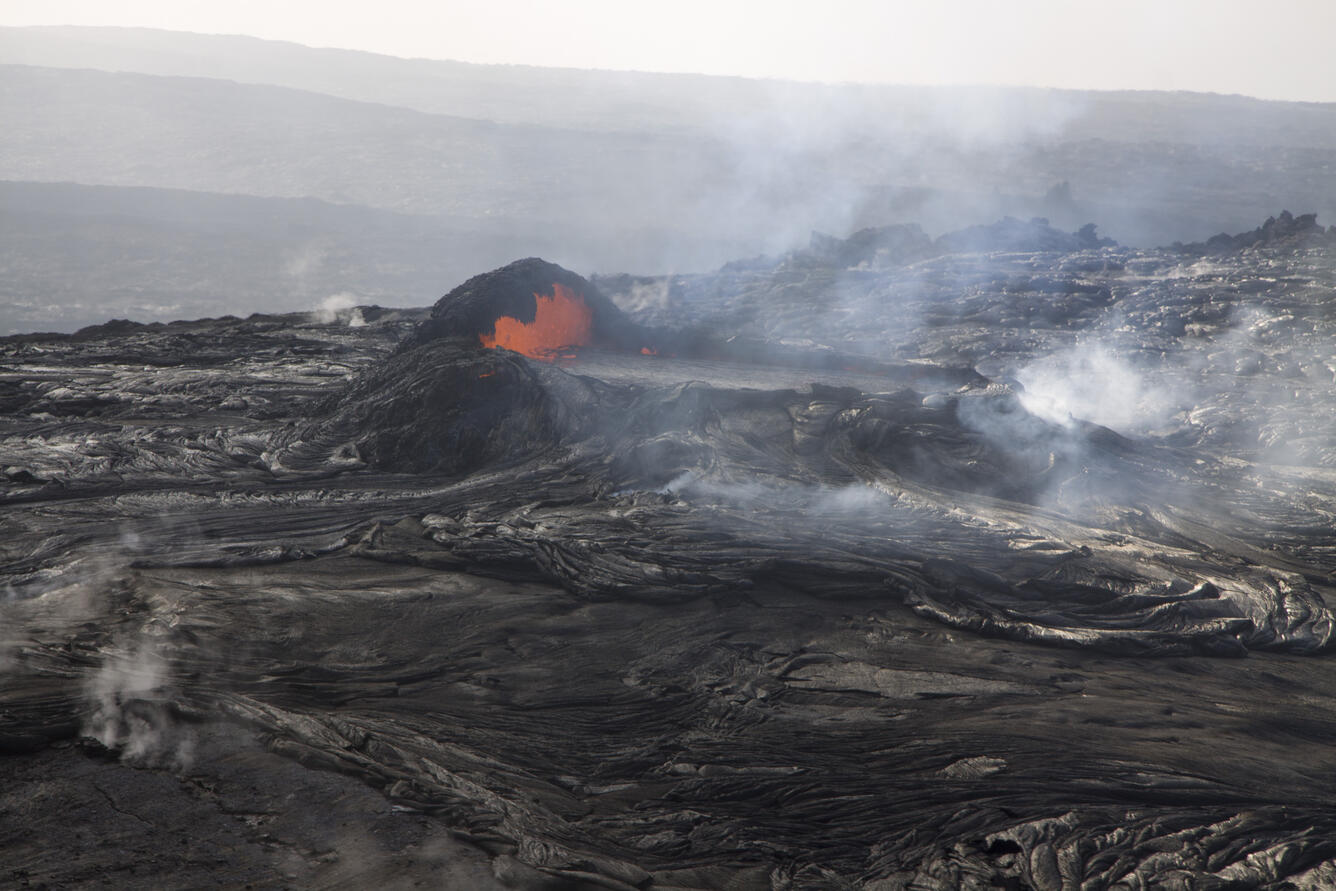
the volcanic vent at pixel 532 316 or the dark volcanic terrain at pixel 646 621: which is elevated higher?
the volcanic vent at pixel 532 316

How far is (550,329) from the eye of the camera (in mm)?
15633

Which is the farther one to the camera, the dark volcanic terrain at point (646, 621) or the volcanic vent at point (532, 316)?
the volcanic vent at point (532, 316)

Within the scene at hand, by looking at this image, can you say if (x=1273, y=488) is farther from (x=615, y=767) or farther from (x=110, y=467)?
(x=110, y=467)

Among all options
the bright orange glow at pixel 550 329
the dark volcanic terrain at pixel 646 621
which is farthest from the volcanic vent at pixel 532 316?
the dark volcanic terrain at pixel 646 621

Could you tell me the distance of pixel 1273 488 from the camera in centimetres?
1096

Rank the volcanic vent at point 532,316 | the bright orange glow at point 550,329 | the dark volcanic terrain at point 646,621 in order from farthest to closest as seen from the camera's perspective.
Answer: the bright orange glow at point 550,329 < the volcanic vent at point 532,316 < the dark volcanic terrain at point 646,621

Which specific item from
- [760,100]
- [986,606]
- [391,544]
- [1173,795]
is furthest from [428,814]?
[760,100]

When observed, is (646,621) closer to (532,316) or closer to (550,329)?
(532,316)

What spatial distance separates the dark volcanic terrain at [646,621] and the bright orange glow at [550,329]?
131 millimetres

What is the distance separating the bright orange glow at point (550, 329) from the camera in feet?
47.8

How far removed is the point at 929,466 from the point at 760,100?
80.6 m

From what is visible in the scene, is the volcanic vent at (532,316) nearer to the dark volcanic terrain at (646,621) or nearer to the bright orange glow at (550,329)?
the bright orange glow at (550,329)

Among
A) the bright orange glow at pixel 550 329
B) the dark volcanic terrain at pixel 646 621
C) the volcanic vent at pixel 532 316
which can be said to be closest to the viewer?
the dark volcanic terrain at pixel 646 621

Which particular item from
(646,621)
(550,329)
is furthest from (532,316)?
(646,621)
